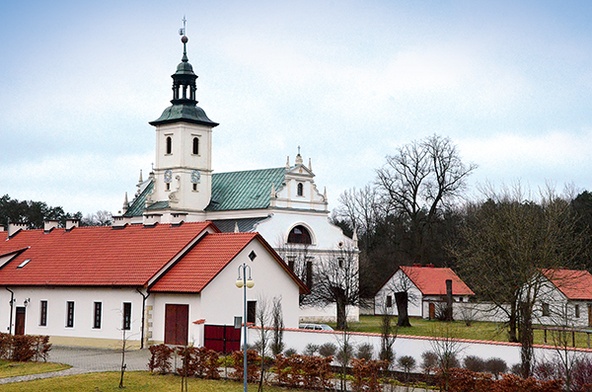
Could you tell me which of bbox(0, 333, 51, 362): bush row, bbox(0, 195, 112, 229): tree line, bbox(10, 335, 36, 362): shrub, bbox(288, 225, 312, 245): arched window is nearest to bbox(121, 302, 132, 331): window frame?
bbox(0, 333, 51, 362): bush row

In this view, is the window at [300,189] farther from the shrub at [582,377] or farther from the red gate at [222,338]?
the shrub at [582,377]

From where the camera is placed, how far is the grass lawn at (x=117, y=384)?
26.7m

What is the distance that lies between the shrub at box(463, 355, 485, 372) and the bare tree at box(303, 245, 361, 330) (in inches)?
1122

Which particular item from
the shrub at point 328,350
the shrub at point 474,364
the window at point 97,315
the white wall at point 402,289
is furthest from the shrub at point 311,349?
the white wall at point 402,289

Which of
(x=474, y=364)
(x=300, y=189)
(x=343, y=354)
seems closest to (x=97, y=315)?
(x=343, y=354)

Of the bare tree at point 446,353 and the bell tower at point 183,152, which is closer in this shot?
the bare tree at point 446,353

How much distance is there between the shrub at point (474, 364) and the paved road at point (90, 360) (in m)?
11.2

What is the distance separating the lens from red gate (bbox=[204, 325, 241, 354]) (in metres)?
34.3

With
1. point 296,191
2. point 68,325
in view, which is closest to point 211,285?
point 68,325

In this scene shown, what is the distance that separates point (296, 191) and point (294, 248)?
4.99 meters

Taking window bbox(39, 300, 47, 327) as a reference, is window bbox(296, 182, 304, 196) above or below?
above

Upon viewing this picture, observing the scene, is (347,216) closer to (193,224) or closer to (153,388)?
(193,224)

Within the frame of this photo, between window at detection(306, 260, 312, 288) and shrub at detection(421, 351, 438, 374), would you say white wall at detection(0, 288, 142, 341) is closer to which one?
shrub at detection(421, 351, 438, 374)

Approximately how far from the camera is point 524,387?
23.0m
